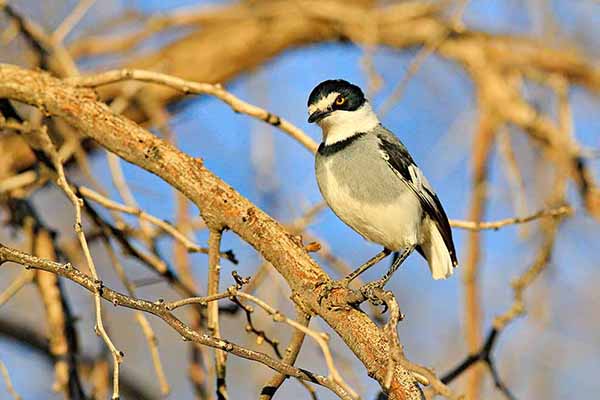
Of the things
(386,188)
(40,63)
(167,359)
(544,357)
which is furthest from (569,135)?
(167,359)

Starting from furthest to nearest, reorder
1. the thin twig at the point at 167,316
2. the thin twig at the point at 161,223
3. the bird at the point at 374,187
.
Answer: the bird at the point at 374,187 → the thin twig at the point at 161,223 → the thin twig at the point at 167,316

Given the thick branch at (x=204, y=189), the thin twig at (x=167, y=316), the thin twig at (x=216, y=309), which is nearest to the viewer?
the thin twig at (x=167, y=316)

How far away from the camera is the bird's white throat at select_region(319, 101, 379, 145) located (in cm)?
287

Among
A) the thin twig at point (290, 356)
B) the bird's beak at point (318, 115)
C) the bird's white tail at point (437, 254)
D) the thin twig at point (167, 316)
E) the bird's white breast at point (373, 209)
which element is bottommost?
the thin twig at point (167, 316)

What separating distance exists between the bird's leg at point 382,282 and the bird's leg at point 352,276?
6 centimetres

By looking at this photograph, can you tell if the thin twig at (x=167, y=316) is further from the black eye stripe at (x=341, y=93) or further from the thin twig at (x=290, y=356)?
the black eye stripe at (x=341, y=93)

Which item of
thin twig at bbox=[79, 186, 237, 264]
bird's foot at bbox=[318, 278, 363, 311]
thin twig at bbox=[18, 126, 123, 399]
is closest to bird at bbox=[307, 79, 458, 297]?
thin twig at bbox=[79, 186, 237, 264]

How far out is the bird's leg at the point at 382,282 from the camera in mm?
2051

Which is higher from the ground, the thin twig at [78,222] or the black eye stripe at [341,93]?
the black eye stripe at [341,93]

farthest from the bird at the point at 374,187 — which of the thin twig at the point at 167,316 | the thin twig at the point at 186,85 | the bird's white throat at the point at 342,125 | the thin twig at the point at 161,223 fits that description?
the thin twig at the point at 167,316

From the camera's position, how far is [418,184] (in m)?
2.79

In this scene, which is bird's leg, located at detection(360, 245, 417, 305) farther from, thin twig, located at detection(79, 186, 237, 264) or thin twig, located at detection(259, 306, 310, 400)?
thin twig, located at detection(79, 186, 237, 264)

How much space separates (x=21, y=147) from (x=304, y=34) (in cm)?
156

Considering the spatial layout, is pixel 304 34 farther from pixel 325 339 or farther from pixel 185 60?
pixel 325 339
